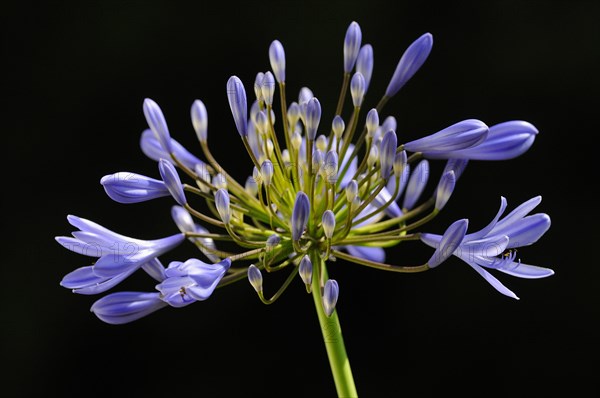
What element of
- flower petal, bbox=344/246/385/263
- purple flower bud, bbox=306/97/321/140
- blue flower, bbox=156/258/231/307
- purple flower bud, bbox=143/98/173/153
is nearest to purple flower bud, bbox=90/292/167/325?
blue flower, bbox=156/258/231/307

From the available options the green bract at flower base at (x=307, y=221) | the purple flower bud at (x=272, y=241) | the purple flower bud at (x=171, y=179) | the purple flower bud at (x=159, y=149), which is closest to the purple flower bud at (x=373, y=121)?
the green bract at flower base at (x=307, y=221)

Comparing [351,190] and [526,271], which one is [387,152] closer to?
[351,190]

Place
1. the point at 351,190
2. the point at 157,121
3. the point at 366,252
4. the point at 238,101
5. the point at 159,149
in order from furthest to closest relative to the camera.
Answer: the point at 366,252
the point at 159,149
the point at 157,121
the point at 238,101
the point at 351,190

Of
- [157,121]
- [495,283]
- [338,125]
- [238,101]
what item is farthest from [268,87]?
[495,283]

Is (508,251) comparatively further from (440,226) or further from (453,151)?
(440,226)

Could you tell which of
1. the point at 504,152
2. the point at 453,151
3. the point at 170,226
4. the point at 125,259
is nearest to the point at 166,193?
the point at 125,259

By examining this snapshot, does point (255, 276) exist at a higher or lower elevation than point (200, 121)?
lower

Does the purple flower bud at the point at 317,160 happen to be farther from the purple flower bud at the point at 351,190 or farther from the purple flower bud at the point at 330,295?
the purple flower bud at the point at 330,295
